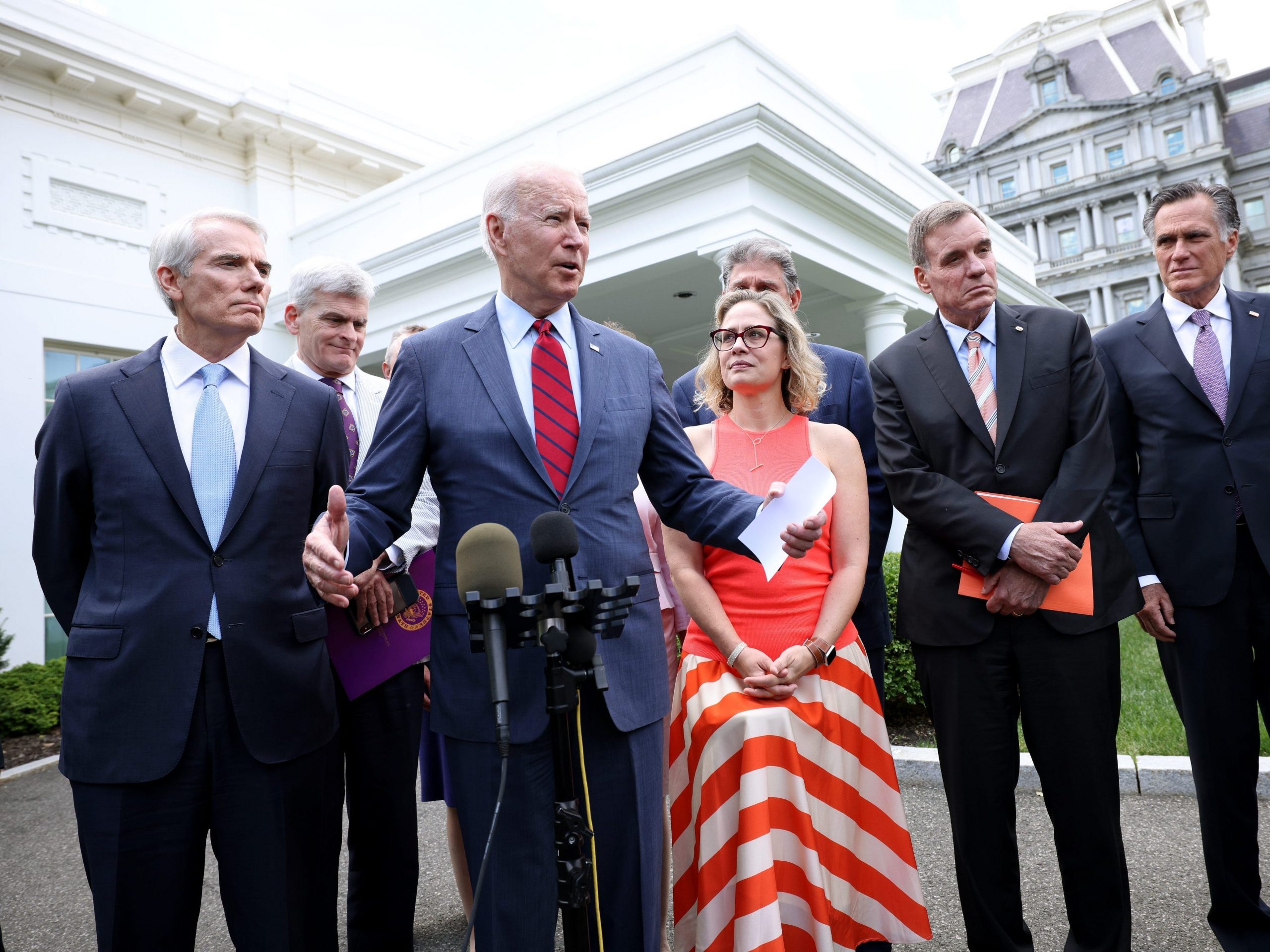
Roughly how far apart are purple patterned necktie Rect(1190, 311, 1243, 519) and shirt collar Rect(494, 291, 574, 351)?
248 centimetres

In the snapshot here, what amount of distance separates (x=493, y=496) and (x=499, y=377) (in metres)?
0.34

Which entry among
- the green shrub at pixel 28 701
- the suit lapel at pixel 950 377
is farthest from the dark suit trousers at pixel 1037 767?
the green shrub at pixel 28 701

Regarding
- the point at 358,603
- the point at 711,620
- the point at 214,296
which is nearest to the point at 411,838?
the point at 358,603

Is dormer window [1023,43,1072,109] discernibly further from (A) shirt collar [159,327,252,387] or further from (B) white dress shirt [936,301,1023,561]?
(A) shirt collar [159,327,252,387]

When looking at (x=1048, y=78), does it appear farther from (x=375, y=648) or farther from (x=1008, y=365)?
(x=375, y=648)

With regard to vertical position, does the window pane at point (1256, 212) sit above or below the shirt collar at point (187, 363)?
above

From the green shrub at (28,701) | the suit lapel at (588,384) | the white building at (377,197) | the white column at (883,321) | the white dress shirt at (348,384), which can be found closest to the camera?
the suit lapel at (588,384)

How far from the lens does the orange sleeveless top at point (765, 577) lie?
9.52 feet

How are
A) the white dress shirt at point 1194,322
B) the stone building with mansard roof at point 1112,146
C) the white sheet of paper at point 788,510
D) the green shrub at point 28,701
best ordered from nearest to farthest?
the white sheet of paper at point 788,510 < the white dress shirt at point 1194,322 < the green shrub at point 28,701 < the stone building with mansard roof at point 1112,146

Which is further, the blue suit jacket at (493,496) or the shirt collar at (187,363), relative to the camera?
the shirt collar at (187,363)

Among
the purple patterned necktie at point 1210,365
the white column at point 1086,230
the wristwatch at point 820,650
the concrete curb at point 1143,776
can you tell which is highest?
the white column at point 1086,230

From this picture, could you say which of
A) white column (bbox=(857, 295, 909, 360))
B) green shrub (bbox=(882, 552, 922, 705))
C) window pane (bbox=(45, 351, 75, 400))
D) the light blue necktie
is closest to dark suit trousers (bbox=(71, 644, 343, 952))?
the light blue necktie

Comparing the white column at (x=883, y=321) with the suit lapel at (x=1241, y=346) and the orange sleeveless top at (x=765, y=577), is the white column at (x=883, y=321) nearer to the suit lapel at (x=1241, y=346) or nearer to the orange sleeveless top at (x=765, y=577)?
the suit lapel at (x=1241, y=346)

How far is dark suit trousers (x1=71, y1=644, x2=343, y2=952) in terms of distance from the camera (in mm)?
2139
